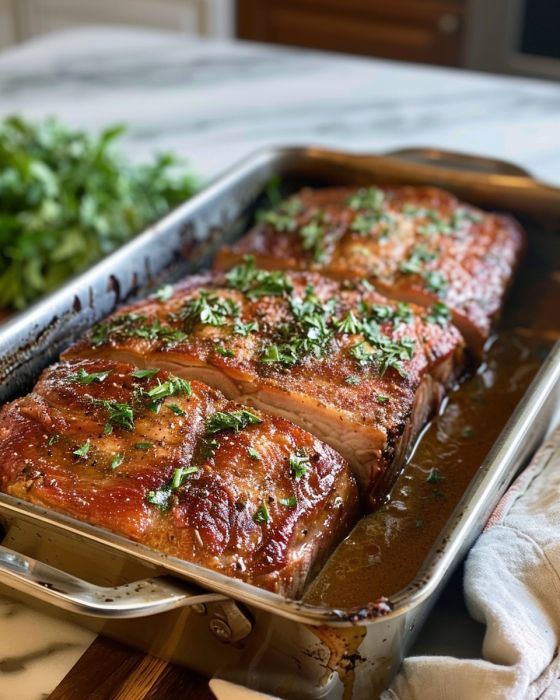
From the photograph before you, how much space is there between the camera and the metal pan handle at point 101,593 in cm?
138

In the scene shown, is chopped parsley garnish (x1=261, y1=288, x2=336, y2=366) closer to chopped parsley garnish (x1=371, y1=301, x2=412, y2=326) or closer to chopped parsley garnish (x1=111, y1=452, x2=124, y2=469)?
chopped parsley garnish (x1=371, y1=301, x2=412, y2=326)

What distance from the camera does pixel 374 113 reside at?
155 inches

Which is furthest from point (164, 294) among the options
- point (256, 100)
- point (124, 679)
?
point (256, 100)

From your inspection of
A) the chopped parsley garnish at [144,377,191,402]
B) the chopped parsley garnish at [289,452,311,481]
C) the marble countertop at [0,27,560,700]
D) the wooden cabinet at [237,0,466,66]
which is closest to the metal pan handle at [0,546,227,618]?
the chopped parsley garnish at [289,452,311,481]

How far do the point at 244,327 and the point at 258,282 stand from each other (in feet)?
0.86

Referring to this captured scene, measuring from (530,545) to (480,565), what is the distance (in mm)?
107

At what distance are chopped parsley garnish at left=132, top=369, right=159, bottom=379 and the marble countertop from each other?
1.59 metres

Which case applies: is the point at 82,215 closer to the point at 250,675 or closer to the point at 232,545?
the point at 232,545

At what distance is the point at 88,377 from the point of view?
1959 millimetres

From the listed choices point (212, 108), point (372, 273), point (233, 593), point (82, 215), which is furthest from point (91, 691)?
point (212, 108)

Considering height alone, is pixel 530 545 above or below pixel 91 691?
above

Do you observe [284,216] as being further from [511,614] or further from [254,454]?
[511,614]

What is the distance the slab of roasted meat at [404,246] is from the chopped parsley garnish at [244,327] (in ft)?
1.57

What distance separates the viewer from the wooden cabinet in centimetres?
584
